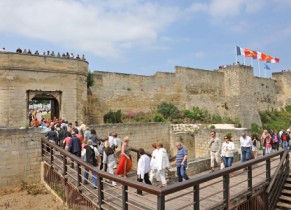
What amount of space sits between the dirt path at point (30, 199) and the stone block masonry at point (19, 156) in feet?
1.38

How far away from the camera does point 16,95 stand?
54.5ft

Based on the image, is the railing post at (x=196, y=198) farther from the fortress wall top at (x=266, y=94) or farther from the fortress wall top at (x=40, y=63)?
the fortress wall top at (x=266, y=94)

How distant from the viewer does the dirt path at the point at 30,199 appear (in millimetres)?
9438

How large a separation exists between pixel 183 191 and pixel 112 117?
53.6 feet

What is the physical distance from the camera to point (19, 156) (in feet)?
37.5

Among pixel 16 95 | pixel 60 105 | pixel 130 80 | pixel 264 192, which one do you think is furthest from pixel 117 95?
pixel 264 192

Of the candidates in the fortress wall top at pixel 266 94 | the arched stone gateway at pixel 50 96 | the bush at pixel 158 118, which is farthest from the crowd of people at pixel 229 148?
the fortress wall top at pixel 266 94

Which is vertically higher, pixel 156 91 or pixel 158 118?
pixel 156 91

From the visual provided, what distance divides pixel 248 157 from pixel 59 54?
41.6 feet

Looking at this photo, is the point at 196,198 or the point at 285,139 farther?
the point at 285,139

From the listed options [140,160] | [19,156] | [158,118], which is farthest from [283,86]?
[19,156]

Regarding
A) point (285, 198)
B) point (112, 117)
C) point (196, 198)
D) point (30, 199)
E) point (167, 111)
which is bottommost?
point (30, 199)

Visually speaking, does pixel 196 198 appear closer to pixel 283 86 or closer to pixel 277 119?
pixel 277 119

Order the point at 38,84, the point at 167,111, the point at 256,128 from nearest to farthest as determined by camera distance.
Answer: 1. the point at 38,84
2. the point at 167,111
3. the point at 256,128
